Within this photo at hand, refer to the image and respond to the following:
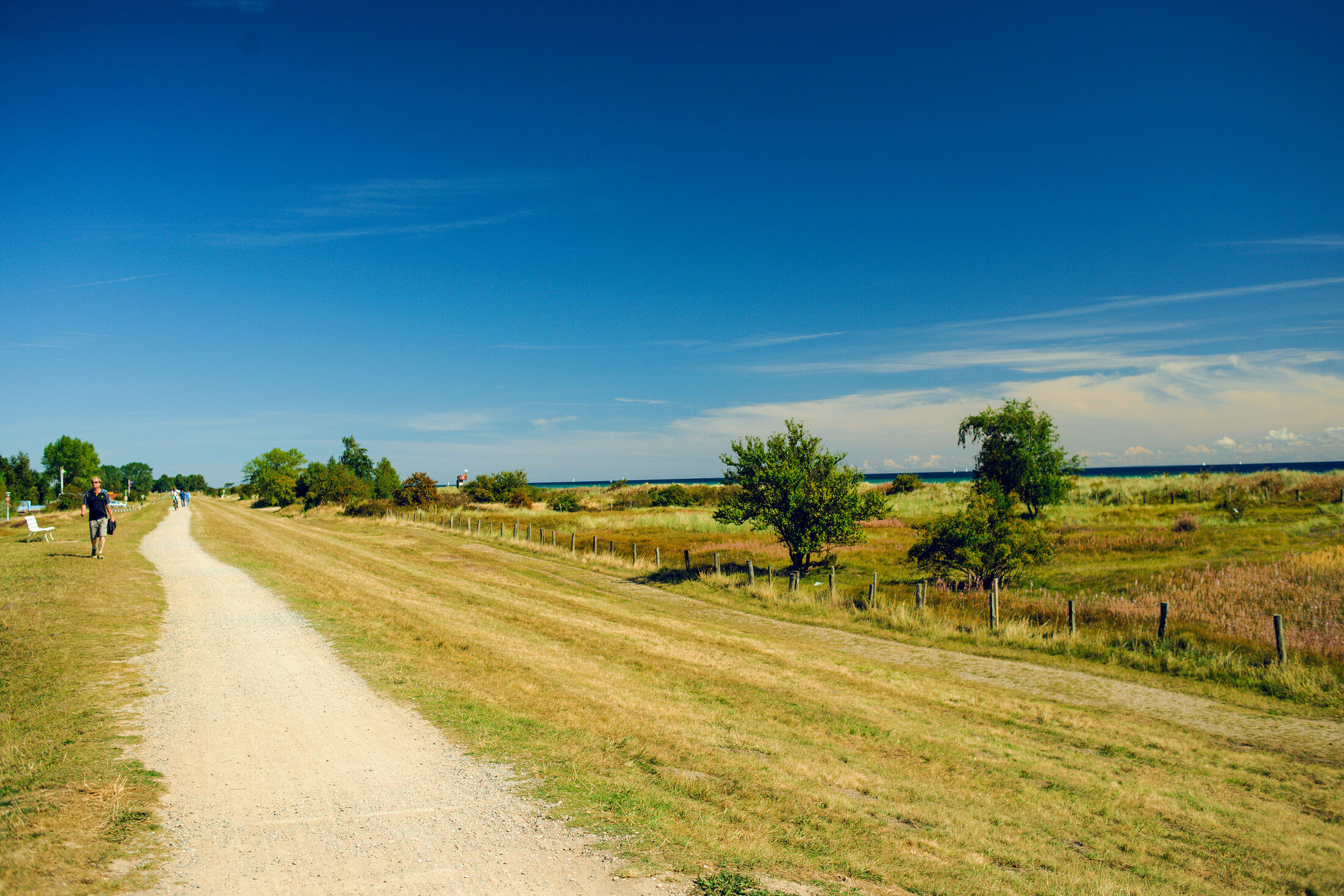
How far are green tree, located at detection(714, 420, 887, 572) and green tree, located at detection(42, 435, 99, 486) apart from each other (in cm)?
13754

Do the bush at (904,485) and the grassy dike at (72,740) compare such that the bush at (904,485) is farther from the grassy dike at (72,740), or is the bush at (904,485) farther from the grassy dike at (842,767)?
the grassy dike at (72,740)

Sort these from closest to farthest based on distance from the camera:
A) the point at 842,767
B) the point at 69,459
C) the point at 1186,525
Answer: the point at 842,767 → the point at 1186,525 → the point at 69,459

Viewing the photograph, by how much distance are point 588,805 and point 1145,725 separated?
1057 cm

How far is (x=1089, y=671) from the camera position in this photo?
15.4 metres

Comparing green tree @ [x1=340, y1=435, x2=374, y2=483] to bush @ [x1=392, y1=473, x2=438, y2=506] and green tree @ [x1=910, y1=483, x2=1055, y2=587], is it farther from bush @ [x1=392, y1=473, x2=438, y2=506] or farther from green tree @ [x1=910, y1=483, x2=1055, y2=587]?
green tree @ [x1=910, y1=483, x2=1055, y2=587]

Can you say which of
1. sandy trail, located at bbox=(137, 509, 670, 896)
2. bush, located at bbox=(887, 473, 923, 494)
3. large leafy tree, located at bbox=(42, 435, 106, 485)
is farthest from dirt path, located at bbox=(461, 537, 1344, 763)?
large leafy tree, located at bbox=(42, 435, 106, 485)

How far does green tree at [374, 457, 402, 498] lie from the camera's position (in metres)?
76.0

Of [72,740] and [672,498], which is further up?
[72,740]

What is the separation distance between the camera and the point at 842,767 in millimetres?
7809

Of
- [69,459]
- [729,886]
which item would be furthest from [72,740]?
[69,459]

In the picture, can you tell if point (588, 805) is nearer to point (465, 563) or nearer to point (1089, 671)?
point (1089, 671)

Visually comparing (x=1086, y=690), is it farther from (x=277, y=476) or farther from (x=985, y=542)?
(x=277, y=476)

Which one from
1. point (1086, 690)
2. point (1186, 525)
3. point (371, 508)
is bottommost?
point (1086, 690)

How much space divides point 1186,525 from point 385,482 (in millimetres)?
73347
